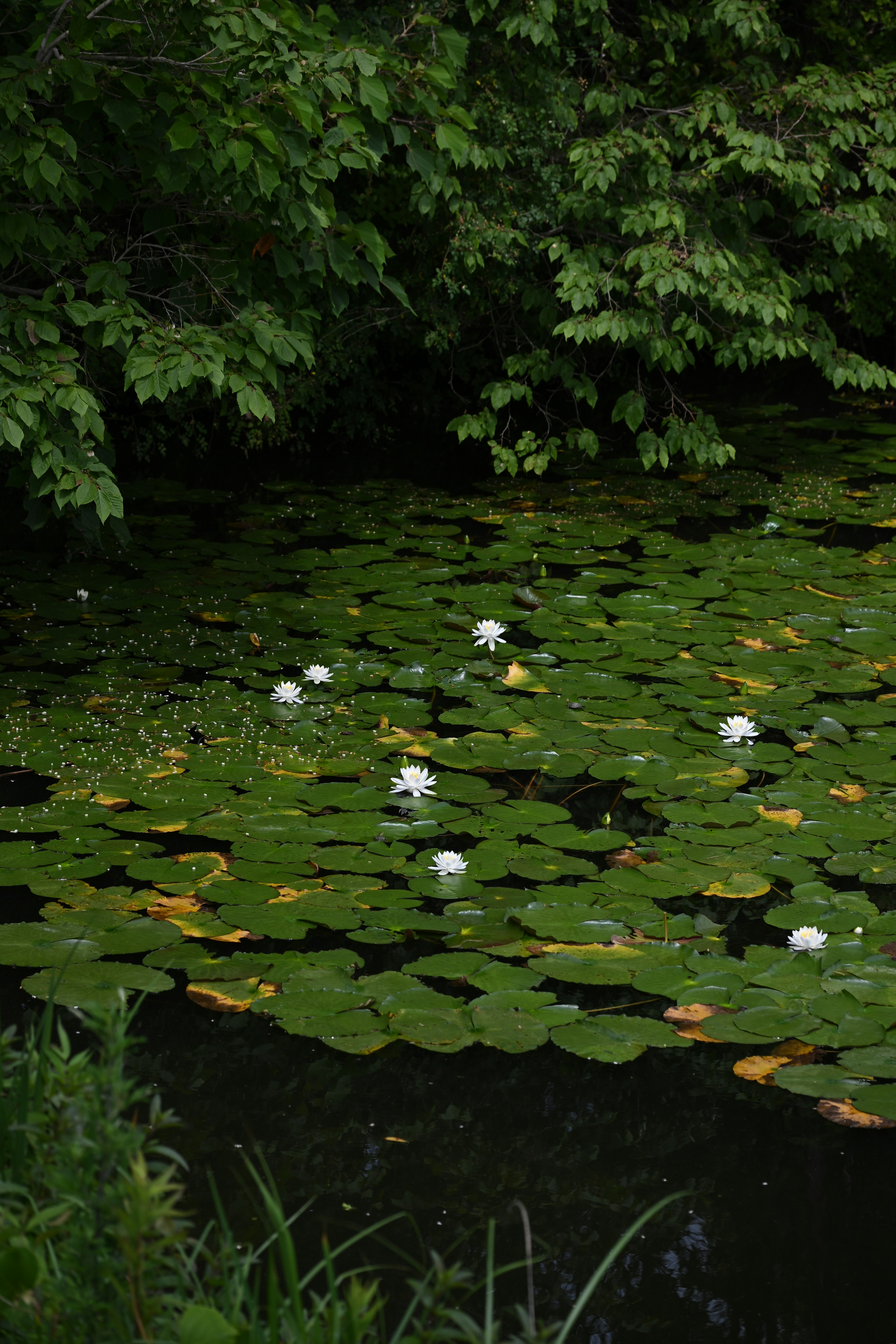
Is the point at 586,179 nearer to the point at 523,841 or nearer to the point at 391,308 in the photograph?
→ the point at 391,308

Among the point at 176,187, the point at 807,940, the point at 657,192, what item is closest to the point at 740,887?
the point at 807,940

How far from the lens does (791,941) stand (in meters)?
2.61

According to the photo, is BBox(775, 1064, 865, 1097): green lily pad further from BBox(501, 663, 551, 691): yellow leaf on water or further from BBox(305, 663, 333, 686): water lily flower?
BBox(305, 663, 333, 686): water lily flower

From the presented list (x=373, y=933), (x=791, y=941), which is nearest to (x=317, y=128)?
(x=373, y=933)

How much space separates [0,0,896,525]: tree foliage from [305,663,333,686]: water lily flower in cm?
79

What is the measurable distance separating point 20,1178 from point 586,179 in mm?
5264

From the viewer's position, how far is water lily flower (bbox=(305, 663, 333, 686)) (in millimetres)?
3982

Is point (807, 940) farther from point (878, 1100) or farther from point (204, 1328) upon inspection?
point (204, 1328)

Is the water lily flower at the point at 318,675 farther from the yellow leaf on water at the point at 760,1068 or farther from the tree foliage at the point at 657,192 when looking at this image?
the tree foliage at the point at 657,192

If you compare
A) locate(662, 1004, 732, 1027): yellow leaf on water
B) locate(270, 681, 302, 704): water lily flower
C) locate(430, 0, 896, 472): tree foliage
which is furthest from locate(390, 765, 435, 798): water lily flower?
locate(430, 0, 896, 472): tree foliage

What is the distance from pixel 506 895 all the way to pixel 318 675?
134cm

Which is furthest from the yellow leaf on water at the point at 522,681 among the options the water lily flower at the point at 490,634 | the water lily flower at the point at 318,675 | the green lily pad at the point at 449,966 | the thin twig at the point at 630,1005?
the thin twig at the point at 630,1005

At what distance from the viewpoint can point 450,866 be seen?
2.92 m

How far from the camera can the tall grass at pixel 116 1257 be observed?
1188 millimetres
